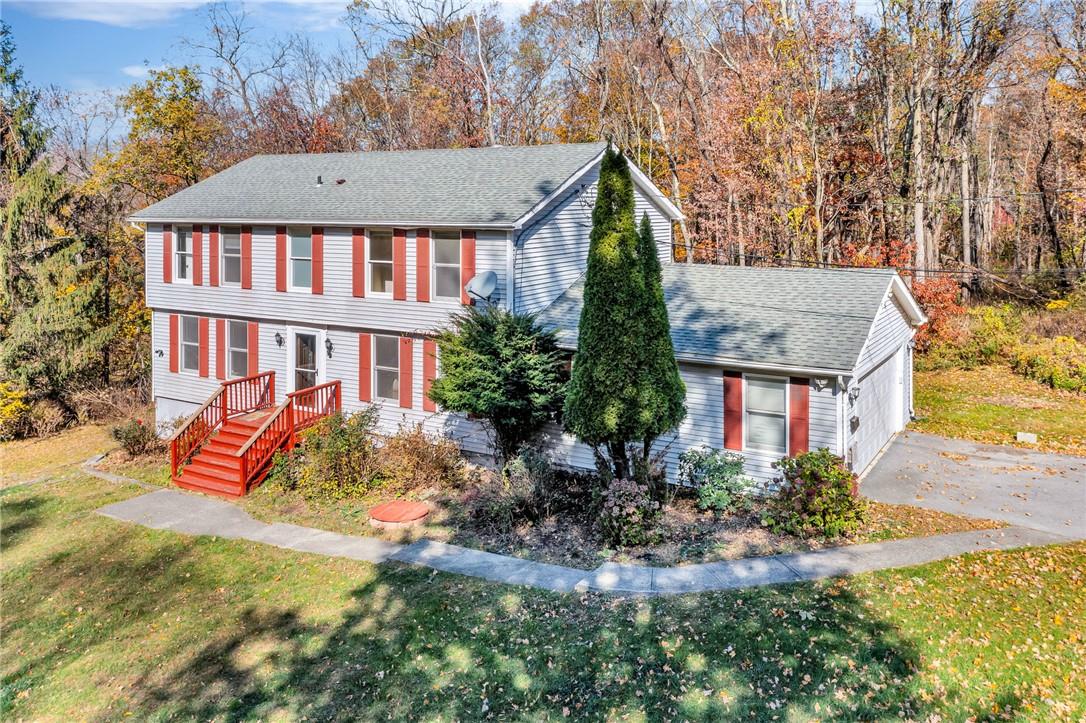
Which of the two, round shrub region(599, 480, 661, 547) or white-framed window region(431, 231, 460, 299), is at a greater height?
white-framed window region(431, 231, 460, 299)

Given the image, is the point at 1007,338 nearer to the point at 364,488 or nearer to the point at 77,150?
the point at 364,488

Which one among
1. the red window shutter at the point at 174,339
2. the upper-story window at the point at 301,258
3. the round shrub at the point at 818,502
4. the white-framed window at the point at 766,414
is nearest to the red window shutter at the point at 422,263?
the upper-story window at the point at 301,258

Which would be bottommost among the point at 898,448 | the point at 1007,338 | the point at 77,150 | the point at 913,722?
the point at 913,722

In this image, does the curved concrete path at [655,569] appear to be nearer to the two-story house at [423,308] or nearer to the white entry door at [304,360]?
the two-story house at [423,308]

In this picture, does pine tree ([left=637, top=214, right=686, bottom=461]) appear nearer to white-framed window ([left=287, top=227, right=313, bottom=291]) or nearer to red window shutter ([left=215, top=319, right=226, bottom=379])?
white-framed window ([left=287, top=227, right=313, bottom=291])

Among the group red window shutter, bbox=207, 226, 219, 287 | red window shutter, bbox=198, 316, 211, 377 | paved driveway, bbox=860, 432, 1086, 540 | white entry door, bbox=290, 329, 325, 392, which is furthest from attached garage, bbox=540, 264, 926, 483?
red window shutter, bbox=198, 316, 211, 377

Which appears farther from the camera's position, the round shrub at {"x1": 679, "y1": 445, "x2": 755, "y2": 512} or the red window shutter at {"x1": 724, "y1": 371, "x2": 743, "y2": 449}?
the red window shutter at {"x1": 724, "y1": 371, "x2": 743, "y2": 449}

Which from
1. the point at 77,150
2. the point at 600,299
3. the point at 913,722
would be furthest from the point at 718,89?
the point at 77,150

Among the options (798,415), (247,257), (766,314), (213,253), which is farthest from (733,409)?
(213,253)
